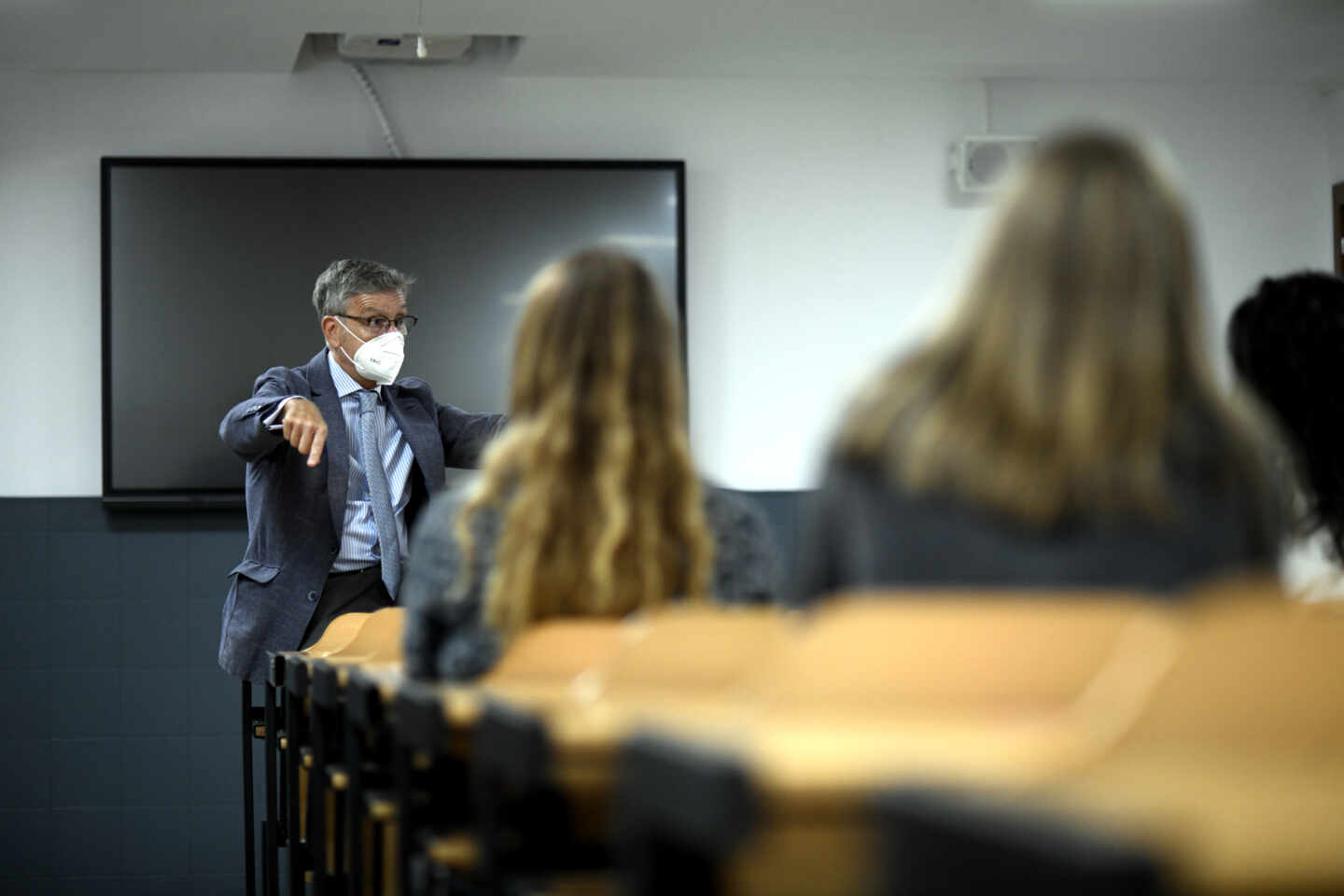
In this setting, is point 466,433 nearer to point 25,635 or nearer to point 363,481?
point 363,481

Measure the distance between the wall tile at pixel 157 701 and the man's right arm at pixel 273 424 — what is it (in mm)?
1822

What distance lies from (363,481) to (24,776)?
227cm

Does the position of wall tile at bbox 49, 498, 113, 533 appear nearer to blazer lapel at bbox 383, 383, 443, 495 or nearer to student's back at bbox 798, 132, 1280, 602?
blazer lapel at bbox 383, 383, 443, 495

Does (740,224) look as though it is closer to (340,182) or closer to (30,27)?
(340,182)

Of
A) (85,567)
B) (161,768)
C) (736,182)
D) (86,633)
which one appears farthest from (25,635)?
(736,182)

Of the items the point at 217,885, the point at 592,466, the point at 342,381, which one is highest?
the point at 342,381

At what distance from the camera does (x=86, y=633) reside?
566 cm

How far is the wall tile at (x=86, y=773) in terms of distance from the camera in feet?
18.5

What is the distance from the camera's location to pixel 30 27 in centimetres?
517

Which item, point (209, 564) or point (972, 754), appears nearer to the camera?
point (972, 754)

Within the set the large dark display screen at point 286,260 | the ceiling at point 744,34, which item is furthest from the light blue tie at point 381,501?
the ceiling at point 744,34

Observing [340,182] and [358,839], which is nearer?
[358,839]

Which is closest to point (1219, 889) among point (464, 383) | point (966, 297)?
point (966, 297)

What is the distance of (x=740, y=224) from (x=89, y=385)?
7.90 feet
